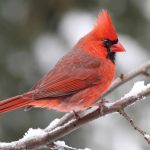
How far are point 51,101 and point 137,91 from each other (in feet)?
2.91

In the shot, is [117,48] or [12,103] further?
[117,48]

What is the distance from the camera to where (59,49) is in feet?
21.9

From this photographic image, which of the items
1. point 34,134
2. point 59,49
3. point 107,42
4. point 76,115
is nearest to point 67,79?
point 107,42

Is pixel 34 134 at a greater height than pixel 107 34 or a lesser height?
lesser

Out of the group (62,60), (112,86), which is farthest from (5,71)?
(112,86)

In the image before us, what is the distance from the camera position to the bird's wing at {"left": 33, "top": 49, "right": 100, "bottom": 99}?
437cm

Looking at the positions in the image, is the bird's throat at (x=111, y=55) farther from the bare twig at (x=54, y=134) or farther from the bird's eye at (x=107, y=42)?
the bare twig at (x=54, y=134)

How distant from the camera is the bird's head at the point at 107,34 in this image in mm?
4613

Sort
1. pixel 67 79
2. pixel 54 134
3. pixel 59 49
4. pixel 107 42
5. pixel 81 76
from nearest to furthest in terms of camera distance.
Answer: pixel 54 134
pixel 67 79
pixel 81 76
pixel 107 42
pixel 59 49

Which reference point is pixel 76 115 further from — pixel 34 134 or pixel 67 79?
Answer: pixel 67 79

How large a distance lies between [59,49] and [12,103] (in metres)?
2.75

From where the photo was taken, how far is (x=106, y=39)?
189 inches

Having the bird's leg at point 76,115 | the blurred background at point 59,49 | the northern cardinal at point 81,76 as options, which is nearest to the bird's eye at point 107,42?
the northern cardinal at point 81,76

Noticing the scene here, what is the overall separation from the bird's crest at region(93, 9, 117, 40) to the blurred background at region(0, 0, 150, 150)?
143 cm
